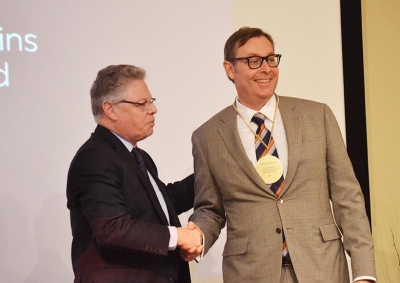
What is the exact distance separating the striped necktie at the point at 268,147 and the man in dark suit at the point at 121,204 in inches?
14.6

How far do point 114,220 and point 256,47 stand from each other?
3.21 feet

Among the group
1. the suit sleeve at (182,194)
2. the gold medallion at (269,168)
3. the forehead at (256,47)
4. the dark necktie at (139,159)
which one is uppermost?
the forehead at (256,47)

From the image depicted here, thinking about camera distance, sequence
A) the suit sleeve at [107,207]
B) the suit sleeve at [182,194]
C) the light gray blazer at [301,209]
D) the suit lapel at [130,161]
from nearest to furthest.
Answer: the suit sleeve at [107,207]
the light gray blazer at [301,209]
the suit lapel at [130,161]
the suit sleeve at [182,194]

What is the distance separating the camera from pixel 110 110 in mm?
2762

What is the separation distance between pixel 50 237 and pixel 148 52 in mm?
1179

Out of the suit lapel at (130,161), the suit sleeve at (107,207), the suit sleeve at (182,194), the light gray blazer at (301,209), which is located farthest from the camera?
Answer: the suit sleeve at (182,194)

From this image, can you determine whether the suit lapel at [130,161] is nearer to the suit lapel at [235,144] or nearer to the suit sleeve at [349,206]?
the suit lapel at [235,144]

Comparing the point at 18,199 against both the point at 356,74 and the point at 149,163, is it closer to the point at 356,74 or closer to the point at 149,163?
the point at 149,163

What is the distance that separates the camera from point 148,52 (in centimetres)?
376

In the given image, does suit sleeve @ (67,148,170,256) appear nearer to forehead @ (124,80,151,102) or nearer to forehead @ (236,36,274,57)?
forehead @ (124,80,151,102)

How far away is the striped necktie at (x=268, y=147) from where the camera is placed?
8.48 feet

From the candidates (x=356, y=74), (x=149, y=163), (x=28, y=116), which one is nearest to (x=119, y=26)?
(x=28, y=116)

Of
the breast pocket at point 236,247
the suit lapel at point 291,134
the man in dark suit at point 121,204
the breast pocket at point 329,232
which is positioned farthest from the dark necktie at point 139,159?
the breast pocket at point 329,232

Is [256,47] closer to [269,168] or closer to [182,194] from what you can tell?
[269,168]
